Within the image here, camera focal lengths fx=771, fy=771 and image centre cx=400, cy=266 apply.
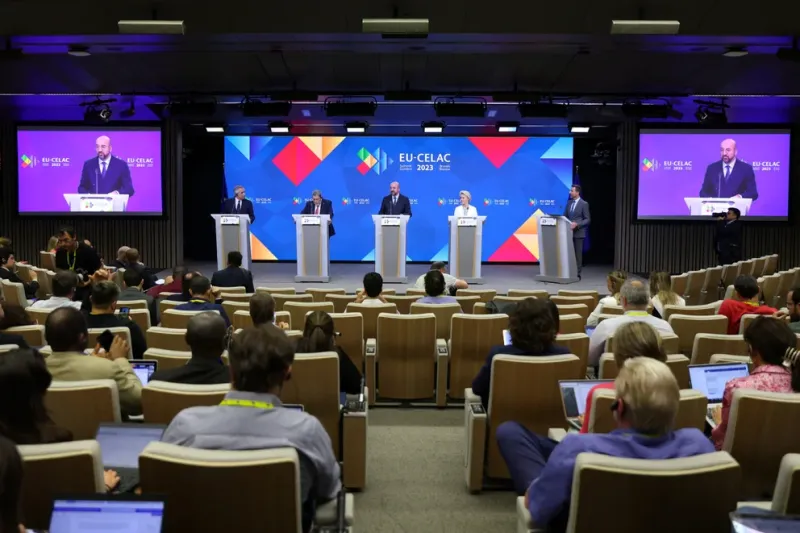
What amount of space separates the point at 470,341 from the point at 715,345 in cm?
163

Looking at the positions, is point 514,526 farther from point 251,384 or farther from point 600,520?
point 251,384

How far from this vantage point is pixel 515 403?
3848 mm

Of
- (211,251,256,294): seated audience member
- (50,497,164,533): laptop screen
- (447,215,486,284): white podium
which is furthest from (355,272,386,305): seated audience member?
(447,215,486,284): white podium

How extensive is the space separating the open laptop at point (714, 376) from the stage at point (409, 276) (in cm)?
745

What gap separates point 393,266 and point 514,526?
8.68 m

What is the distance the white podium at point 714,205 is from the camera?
44.7 ft

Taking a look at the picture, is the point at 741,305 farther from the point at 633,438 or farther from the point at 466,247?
the point at 466,247

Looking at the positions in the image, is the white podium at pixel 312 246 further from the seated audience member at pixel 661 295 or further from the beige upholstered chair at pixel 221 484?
the beige upholstered chair at pixel 221 484

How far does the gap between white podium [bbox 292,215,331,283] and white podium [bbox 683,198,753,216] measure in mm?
6508

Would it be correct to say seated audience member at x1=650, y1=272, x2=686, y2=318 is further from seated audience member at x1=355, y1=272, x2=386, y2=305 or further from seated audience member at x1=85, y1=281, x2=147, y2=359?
seated audience member at x1=85, y1=281, x2=147, y2=359

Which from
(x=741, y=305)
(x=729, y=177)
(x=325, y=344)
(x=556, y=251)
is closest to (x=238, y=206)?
(x=556, y=251)

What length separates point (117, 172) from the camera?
13836mm

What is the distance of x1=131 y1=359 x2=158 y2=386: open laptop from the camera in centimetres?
379

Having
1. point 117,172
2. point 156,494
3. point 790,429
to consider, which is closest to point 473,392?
point 790,429
